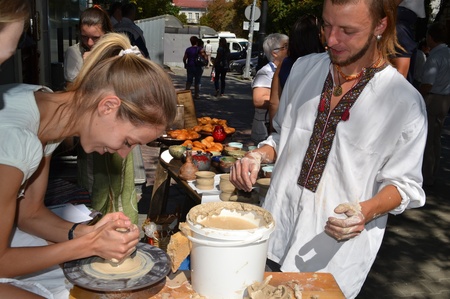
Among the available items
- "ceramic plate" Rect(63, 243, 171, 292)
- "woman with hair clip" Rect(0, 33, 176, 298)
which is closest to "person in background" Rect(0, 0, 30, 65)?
"woman with hair clip" Rect(0, 33, 176, 298)

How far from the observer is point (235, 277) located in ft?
5.25

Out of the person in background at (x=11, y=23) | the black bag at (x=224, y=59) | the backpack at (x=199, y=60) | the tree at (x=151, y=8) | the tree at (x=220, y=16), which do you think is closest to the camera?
the person in background at (x=11, y=23)

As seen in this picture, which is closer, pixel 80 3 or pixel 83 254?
pixel 83 254

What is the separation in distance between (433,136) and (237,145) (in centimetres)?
333

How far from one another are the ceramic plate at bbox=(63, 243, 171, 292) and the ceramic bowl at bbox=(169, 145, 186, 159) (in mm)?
2396

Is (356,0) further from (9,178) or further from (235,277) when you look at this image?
(9,178)

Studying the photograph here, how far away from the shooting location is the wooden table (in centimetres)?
164

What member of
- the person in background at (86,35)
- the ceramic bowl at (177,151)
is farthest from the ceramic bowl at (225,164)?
the person in background at (86,35)

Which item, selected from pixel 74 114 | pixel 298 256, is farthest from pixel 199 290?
pixel 74 114

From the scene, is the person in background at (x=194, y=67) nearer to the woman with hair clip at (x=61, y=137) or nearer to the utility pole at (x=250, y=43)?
the utility pole at (x=250, y=43)

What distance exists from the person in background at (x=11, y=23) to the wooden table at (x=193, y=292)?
79 cm

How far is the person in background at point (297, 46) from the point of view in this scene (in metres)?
4.27

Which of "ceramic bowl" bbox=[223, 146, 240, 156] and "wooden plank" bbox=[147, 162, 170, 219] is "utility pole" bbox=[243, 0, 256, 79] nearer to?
"wooden plank" bbox=[147, 162, 170, 219]

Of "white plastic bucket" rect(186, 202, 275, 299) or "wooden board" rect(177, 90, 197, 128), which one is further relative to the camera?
"wooden board" rect(177, 90, 197, 128)
